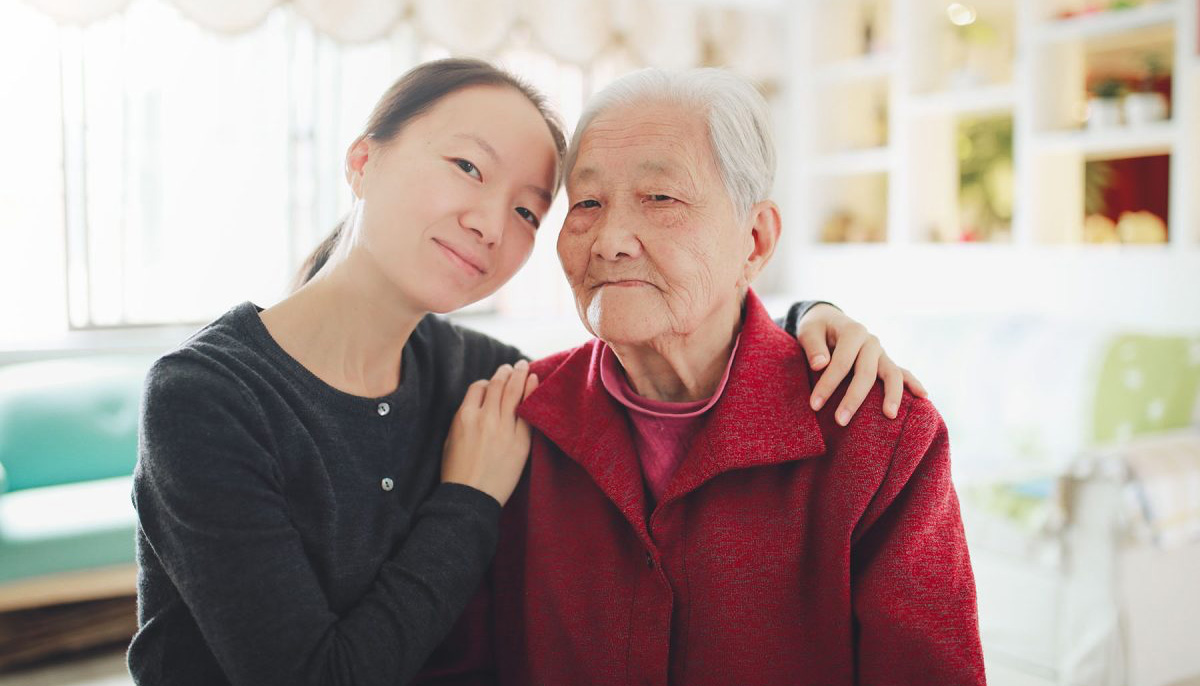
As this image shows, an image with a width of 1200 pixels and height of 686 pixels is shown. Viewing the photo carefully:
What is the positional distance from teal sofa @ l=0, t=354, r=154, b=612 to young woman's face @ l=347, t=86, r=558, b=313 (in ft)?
7.35

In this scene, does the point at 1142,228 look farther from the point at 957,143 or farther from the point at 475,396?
the point at 475,396

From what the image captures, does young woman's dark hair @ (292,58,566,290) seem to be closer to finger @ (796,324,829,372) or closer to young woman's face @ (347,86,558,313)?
young woman's face @ (347,86,558,313)

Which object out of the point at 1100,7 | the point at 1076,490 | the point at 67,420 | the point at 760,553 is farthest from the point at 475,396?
the point at 1100,7

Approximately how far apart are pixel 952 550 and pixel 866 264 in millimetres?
4466

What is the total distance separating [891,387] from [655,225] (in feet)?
1.32

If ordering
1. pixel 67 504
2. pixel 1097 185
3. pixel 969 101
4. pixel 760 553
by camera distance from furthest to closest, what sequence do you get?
pixel 969 101 → pixel 1097 185 → pixel 67 504 → pixel 760 553

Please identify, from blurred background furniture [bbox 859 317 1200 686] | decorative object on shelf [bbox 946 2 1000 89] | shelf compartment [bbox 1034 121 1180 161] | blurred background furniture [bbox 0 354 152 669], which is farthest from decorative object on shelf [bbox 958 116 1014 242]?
blurred background furniture [bbox 0 354 152 669]

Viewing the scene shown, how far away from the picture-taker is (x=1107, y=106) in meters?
4.14

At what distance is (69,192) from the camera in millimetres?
4008

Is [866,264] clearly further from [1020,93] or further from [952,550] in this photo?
[952,550]

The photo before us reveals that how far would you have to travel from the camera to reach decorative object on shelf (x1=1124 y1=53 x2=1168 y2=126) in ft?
13.0

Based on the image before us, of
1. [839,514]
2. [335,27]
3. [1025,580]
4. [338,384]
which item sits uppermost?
[335,27]

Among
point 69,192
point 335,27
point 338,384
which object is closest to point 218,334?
point 338,384

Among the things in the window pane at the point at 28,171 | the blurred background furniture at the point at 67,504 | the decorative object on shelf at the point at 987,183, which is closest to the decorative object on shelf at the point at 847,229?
the decorative object on shelf at the point at 987,183
